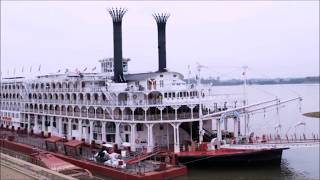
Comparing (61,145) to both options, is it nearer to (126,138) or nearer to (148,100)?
(126,138)

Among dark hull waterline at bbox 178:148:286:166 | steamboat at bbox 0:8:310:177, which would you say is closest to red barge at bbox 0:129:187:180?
steamboat at bbox 0:8:310:177

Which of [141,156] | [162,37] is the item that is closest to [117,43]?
[162,37]

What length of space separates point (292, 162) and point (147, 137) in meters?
13.0

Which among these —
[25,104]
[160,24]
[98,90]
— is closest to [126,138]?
[98,90]

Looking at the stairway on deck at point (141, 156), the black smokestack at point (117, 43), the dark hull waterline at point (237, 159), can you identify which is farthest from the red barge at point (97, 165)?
the black smokestack at point (117, 43)

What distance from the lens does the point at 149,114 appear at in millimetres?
39062

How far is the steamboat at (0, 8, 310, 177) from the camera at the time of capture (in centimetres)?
3603

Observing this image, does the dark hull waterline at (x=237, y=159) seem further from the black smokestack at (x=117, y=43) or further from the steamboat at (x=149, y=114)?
the black smokestack at (x=117, y=43)

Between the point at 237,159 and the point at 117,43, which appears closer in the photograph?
the point at 237,159

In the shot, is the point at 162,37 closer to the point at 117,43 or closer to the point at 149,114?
the point at 117,43

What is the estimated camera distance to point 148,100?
128ft

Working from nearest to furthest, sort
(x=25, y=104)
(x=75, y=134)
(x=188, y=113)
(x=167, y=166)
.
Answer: (x=167, y=166), (x=188, y=113), (x=75, y=134), (x=25, y=104)

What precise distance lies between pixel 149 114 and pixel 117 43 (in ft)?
33.9

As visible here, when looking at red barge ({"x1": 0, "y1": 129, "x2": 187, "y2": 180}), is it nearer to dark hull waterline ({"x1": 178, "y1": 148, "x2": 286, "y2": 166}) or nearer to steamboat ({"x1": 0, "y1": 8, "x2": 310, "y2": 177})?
steamboat ({"x1": 0, "y1": 8, "x2": 310, "y2": 177})
